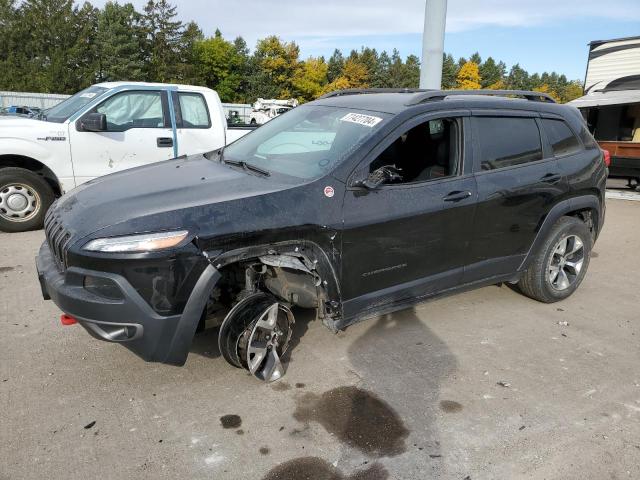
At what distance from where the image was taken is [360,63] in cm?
8662

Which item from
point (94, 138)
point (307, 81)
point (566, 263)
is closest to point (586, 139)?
point (566, 263)

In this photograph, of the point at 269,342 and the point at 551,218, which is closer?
the point at 269,342

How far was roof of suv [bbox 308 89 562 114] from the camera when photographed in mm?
3639

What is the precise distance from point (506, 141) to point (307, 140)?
1.58 m

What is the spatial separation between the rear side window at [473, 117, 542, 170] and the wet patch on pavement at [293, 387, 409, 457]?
1.95m

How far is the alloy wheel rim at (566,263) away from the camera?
14.7 feet

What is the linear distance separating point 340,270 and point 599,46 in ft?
45.2

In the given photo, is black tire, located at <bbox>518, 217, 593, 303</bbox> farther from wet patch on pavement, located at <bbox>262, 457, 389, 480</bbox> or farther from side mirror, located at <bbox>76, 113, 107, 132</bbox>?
side mirror, located at <bbox>76, 113, 107, 132</bbox>

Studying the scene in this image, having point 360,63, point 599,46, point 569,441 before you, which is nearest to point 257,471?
point 569,441

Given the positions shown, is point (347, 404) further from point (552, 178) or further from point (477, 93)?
point (477, 93)

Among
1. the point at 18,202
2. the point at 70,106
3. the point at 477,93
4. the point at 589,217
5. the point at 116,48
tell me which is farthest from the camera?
the point at 116,48

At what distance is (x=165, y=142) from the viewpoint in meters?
6.98

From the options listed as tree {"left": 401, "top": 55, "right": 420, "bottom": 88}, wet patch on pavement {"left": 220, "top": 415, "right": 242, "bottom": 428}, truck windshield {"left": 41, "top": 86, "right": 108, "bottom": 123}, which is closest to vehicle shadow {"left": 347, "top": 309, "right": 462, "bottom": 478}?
wet patch on pavement {"left": 220, "top": 415, "right": 242, "bottom": 428}

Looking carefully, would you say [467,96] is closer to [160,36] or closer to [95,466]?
[95,466]
